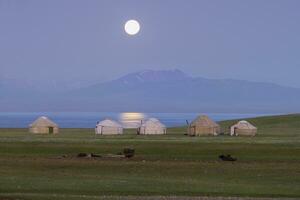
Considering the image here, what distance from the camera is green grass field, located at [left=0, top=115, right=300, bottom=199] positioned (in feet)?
102

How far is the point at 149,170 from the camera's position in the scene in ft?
146

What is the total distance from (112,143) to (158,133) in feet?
95.3

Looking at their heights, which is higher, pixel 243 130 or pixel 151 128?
pixel 151 128

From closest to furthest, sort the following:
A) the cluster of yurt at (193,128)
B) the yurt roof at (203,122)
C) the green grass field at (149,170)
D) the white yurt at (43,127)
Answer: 1. the green grass field at (149,170)
2. the cluster of yurt at (193,128)
3. the yurt roof at (203,122)
4. the white yurt at (43,127)

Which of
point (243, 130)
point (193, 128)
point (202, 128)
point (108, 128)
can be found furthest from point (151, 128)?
point (243, 130)

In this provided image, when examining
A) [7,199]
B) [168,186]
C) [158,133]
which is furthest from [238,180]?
[158,133]

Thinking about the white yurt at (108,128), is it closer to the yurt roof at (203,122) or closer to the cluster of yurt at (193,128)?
the cluster of yurt at (193,128)

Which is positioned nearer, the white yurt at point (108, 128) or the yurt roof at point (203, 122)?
the yurt roof at point (203, 122)

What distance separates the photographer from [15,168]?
4450 centimetres

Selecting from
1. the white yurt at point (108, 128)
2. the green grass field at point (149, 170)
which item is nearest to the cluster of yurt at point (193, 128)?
the white yurt at point (108, 128)

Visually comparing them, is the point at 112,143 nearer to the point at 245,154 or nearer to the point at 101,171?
the point at 245,154

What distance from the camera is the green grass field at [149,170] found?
Answer: 31.2 metres

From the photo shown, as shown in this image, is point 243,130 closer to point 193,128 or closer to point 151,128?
point 193,128

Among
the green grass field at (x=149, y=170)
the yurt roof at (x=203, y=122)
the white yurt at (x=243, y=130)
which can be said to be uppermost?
the yurt roof at (x=203, y=122)
